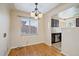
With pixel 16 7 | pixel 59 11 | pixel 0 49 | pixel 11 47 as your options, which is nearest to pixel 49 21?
pixel 59 11

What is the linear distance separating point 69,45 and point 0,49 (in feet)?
3.64

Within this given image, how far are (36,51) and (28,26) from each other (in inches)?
16.6

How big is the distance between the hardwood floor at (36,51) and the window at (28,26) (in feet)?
0.79

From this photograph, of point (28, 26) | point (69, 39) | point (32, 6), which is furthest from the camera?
point (69, 39)

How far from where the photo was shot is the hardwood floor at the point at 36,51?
52.3 inches

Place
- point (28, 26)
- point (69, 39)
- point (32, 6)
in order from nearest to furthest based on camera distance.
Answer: point (32, 6) → point (28, 26) → point (69, 39)

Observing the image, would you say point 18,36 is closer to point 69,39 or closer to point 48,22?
point 48,22

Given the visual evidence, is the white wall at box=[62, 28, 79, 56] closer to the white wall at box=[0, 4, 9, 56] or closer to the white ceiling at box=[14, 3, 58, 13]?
the white ceiling at box=[14, 3, 58, 13]

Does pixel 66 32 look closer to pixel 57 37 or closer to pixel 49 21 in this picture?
pixel 57 37

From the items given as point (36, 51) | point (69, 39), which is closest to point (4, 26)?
point (36, 51)

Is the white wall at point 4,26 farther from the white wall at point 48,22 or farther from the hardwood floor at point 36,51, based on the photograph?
the white wall at point 48,22

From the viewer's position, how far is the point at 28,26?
1.44 metres

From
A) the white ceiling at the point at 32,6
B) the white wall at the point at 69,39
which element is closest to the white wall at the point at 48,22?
the white ceiling at the point at 32,6

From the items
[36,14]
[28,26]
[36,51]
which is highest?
[36,14]
